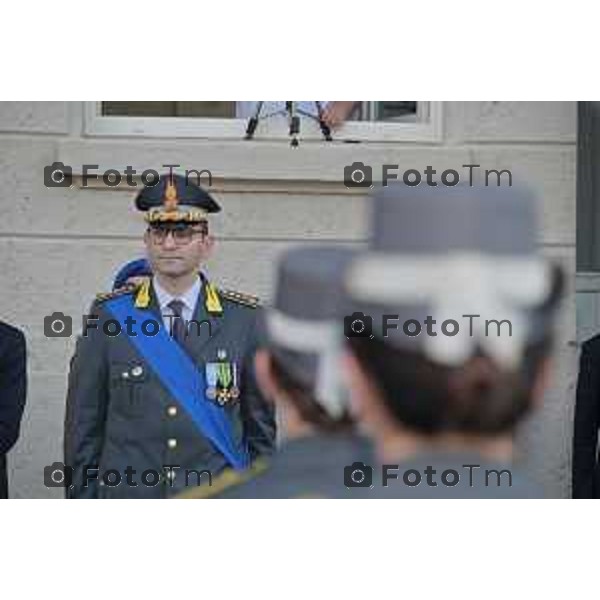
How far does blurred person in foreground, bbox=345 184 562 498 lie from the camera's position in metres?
2.24

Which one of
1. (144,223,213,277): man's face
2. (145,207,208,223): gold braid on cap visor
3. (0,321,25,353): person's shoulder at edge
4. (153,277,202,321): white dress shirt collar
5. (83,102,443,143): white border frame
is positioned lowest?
(0,321,25,353): person's shoulder at edge

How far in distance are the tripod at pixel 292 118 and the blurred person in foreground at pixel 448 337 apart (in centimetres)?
136

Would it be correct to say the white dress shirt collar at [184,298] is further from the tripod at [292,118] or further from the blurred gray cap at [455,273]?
the blurred gray cap at [455,273]

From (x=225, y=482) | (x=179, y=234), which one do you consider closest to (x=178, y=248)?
(x=179, y=234)

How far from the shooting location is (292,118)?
12.4ft

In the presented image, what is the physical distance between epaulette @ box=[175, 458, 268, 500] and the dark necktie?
34 cm

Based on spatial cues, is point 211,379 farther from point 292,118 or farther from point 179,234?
point 292,118

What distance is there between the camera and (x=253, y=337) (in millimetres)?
3373

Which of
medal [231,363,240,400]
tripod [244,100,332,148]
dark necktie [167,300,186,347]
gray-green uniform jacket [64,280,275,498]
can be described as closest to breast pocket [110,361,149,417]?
gray-green uniform jacket [64,280,275,498]

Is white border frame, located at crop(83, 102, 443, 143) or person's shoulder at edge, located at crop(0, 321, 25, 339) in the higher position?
white border frame, located at crop(83, 102, 443, 143)

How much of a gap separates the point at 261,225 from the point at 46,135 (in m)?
0.64

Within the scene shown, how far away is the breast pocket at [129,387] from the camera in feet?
11.1

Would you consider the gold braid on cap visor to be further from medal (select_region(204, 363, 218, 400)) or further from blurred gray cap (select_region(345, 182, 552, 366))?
blurred gray cap (select_region(345, 182, 552, 366))
